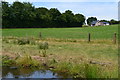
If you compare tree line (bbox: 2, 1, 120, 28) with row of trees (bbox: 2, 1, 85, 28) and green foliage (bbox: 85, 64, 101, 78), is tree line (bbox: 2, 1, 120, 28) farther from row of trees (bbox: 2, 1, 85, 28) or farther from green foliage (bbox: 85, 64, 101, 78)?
green foliage (bbox: 85, 64, 101, 78)

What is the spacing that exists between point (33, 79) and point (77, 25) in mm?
91809

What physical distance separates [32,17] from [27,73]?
237 ft

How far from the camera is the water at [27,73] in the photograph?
9.49 meters

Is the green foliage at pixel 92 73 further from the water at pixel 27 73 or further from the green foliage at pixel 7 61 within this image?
the green foliage at pixel 7 61

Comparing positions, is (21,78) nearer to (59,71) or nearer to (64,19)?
(59,71)

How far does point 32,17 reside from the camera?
266 feet

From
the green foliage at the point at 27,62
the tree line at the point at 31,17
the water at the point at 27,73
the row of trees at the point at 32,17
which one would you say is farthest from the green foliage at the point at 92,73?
the row of trees at the point at 32,17

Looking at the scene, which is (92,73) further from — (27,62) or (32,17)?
(32,17)

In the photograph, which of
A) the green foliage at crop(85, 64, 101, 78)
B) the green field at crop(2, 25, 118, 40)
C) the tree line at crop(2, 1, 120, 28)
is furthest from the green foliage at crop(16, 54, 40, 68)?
the tree line at crop(2, 1, 120, 28)

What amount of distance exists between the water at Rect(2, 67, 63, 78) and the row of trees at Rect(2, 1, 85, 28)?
208 feet

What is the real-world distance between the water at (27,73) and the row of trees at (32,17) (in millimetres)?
63365

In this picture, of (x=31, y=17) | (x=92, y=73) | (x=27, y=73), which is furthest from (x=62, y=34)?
(x=31, y=17)

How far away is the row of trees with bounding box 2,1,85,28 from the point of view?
75.2 metres

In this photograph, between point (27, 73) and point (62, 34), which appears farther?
point (62, 34)
